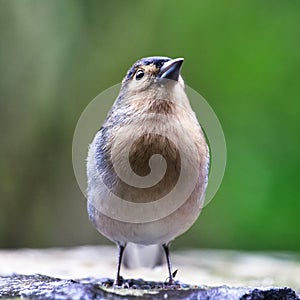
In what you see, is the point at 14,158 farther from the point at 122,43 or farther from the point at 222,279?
the point at 222,279

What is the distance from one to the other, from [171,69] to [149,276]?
1786 mm

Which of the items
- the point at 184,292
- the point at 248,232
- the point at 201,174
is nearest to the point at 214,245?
the point at 248,232

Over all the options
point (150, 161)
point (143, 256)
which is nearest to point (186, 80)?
point (143, 256)

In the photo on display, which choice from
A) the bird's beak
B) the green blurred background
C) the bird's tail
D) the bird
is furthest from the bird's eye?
the green blurred background

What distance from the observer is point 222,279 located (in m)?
4.67

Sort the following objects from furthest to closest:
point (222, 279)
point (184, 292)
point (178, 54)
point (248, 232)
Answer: point (178, 54) → point (248, 232) → point (222, 279) → point (184, 292)

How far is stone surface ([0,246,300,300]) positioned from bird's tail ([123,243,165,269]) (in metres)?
0.08

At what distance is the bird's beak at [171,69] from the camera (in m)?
A: 3.44

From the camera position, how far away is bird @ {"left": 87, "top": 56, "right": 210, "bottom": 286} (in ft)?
10.9

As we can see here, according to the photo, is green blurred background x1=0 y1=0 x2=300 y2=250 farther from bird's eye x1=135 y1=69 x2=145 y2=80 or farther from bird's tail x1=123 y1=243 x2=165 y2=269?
bird's eye x1=135 y1=69 x2=145 y2=80

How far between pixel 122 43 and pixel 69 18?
76cm

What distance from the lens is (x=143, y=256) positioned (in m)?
4.70

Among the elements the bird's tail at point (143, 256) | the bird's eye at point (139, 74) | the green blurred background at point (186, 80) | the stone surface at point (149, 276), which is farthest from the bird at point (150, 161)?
the green blurred background at point (186, 80)

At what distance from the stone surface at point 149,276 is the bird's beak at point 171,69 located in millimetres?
1061
